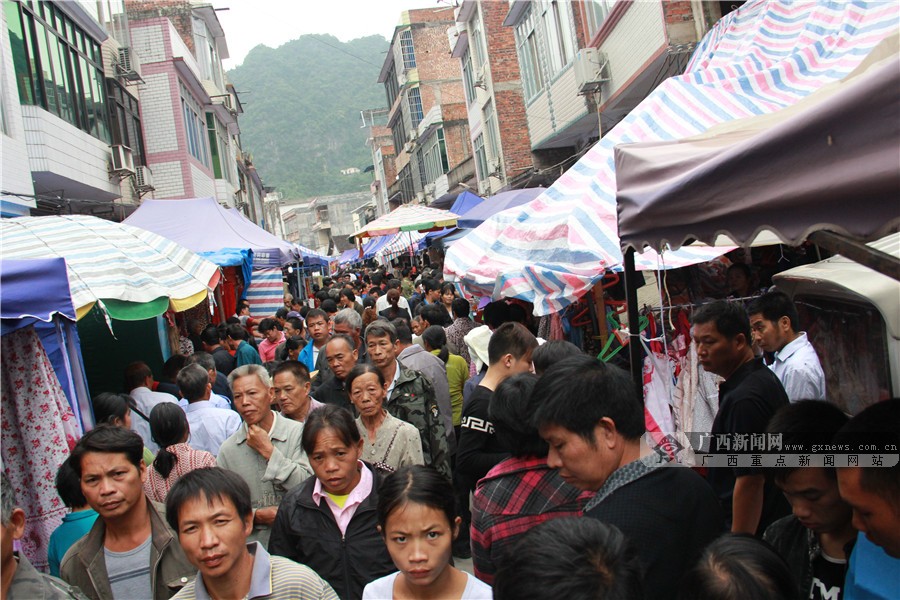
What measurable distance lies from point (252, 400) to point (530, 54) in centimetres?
1710

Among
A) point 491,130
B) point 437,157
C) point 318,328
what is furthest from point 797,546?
point 437,157

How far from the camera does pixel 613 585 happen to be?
1.89 meters

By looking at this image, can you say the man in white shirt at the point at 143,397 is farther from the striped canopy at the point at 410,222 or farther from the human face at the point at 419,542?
the striped canopy at the point at 410,222

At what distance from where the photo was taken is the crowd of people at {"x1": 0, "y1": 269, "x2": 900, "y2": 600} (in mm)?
2176

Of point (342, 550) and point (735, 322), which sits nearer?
point (342, 550)

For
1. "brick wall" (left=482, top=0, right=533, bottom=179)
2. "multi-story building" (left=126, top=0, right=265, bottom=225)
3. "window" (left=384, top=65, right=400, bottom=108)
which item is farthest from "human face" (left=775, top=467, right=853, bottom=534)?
"window" (left=384, top=65, right=400, bottom=108)

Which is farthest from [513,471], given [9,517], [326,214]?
[326,214]

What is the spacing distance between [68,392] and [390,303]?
780cm

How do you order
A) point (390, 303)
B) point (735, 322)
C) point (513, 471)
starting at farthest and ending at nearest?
1. point (390, 303)
2. point (735, 322)
3. point (513, 471)

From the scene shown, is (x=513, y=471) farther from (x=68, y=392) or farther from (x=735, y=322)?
(x=68, y=392)

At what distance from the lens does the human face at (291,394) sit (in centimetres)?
536

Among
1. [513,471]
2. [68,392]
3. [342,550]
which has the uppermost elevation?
[68,392]

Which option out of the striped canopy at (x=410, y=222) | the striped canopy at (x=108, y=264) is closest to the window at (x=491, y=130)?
the striped canopy at (x=410, y=222)

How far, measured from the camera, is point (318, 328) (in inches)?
325
